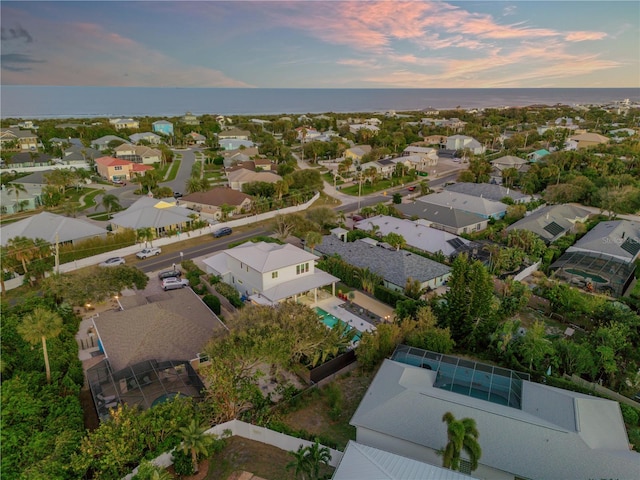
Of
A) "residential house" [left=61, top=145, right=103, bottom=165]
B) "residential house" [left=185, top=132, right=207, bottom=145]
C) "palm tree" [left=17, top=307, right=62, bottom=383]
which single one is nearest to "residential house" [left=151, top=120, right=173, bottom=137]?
"residential house" [left=185, top=132, right=207, bottom=145]

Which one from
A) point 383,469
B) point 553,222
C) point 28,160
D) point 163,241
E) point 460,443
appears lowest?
point 163,241

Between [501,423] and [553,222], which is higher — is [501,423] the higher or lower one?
the lower one

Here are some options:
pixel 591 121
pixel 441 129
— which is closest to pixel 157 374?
pixel 441 129

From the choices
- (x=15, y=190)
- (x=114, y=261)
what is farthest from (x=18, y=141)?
(x=114, y=261)

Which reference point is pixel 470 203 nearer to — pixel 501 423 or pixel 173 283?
pixel 173 283

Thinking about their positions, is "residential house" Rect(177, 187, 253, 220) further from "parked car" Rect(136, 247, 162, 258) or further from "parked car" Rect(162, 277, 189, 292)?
"parked car" Rect(162, 277, 189, 292)

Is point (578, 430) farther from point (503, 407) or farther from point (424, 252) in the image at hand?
point (424, 252)
